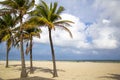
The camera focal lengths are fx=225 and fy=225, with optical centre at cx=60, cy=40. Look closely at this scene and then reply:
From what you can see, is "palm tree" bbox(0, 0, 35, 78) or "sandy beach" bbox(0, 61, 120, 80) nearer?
"palm tree" bbox(0, 0, 35, 78)

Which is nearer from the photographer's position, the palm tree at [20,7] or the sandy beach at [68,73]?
the palm tree at [20,7]

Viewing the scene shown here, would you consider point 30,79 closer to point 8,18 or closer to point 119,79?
point 119,79

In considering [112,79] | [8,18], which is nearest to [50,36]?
[112,79]

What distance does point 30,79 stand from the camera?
17.8 m

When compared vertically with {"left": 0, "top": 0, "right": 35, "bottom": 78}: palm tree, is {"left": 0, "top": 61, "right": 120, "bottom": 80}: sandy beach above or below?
below

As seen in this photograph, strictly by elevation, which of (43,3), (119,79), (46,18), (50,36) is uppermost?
(43,3)

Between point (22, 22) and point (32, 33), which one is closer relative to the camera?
point (22, 22)

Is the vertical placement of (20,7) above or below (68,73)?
above

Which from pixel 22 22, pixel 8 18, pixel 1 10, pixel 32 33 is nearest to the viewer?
pixel 1 10

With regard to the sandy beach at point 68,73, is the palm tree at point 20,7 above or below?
above

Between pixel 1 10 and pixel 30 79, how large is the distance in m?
6.60

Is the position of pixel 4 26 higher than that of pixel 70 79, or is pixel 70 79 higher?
pixel 4 26

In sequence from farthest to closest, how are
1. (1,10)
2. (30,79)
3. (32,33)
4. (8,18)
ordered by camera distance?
(8,18), (32,33), (1,10), (30,79)

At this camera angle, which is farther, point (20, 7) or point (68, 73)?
point (68, 73)
